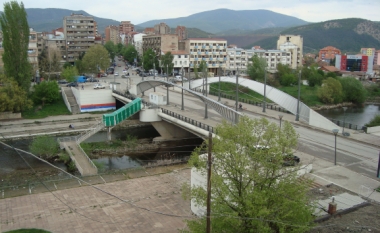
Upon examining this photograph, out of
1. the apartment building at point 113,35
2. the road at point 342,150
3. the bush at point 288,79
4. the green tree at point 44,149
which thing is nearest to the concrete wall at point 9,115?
the green tree at point 44,149

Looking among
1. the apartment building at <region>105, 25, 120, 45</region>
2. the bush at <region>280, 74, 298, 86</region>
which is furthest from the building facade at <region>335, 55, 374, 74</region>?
the apartment building at <region>105, 25, 120, 45</region>

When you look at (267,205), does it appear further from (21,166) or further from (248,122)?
(21,166)

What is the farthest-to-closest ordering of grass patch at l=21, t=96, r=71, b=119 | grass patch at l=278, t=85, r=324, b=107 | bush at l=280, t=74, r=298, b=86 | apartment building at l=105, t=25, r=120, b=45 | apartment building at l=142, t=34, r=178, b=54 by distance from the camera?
apartment building at l=105, t=25, r=120, b=45 → apartment building at l=142, t=34, r=178, b=54 → bush at l=280, t=74, r=298, b=86 → grass patch at l=278, t=85, r=324, b=107 → grass patch at l=21, t=96, r=71, b=119

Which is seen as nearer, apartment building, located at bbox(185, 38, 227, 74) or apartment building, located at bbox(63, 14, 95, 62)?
apartment building, located at bbox(185, 38, 227, 74)

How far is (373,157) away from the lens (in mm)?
20312

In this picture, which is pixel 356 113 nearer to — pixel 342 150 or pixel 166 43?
pixel 342 150

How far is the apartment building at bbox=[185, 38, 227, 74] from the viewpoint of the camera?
80.9 meters

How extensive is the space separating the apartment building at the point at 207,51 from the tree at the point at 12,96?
46342mm

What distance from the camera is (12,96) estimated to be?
132ft

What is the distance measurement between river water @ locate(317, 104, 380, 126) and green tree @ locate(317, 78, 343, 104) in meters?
2.51

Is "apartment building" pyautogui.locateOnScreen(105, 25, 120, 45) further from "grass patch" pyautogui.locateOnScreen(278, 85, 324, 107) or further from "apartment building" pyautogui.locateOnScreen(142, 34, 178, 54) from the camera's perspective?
"grass patch" pyautogui.locateOnScreen(278, 85, 324, 107)

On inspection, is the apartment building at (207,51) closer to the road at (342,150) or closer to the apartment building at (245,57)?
the apartment building at (245,57)

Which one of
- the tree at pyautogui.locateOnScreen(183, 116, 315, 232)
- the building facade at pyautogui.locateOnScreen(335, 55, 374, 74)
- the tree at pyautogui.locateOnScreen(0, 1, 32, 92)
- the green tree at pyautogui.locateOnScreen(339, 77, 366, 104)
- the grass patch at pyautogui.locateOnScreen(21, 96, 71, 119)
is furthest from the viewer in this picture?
the building facade at pyautogui.locateOnScreen(335, 55, 374, 74)

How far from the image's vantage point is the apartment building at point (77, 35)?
8631cm
